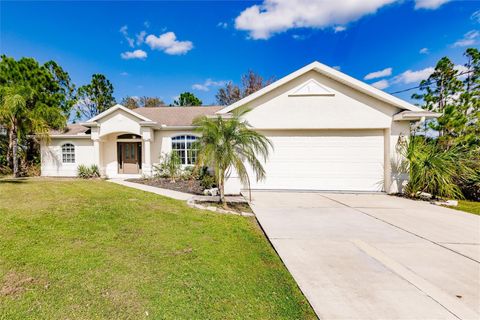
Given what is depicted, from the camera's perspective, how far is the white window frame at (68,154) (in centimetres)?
1562

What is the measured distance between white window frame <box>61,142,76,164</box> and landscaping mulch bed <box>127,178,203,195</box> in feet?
22.5

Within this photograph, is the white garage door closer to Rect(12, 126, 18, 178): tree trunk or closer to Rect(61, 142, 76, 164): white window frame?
Rect(61, 142, 76, 164): white window frame

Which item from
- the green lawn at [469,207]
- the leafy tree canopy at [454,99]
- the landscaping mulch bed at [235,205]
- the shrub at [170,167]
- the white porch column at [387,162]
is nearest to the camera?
the landscaping mulch bed at [235,205]

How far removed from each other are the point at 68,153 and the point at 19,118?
3379mm

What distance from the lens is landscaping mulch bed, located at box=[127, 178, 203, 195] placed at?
35.1ft

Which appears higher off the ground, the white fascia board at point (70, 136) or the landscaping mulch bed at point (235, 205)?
the white fascia board at point (70, 136)

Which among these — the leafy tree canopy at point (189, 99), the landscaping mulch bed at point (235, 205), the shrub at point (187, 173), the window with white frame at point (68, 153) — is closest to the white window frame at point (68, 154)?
the window with white frame at point (68, 153)

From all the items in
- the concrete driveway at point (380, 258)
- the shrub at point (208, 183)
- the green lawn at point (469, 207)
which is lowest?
the green lawn at point (469, 207)

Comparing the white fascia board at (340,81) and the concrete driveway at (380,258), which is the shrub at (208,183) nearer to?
the white fascia board at (340,81)

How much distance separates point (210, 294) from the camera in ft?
9.45

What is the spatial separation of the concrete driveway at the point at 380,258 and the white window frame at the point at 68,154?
50.6ft

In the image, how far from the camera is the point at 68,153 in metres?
15.6

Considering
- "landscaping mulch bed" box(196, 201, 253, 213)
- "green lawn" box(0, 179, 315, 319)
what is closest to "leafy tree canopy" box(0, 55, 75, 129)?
"green lawn" box(0, 179, 315, 319)

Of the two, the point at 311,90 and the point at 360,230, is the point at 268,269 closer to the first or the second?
the point at 360,230
